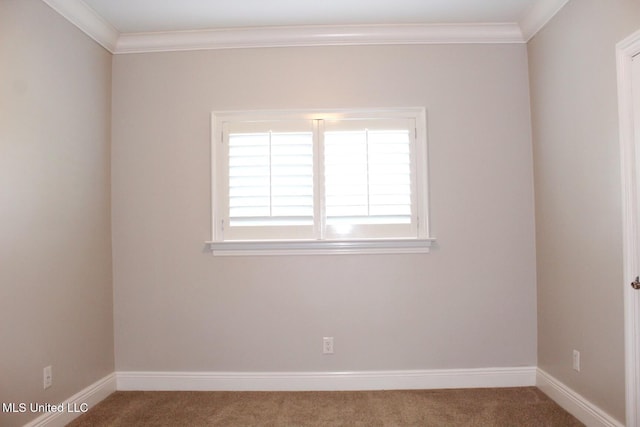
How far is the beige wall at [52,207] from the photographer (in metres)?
2.14

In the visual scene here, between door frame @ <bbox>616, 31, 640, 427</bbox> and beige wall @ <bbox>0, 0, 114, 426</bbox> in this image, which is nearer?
door frame @ <bbox>616, 31, 640, 427</bbox>

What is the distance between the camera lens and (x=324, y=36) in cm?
301

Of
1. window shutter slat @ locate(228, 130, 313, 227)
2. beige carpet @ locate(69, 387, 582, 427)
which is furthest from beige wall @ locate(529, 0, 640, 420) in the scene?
window shutter slat @ locate(228, 130, 313, 227)

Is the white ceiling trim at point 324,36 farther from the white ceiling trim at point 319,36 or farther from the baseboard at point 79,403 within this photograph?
the baseboard at point 79,403

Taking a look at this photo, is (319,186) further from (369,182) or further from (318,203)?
(369,182)

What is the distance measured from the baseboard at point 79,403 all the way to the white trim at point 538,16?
3.79 meters

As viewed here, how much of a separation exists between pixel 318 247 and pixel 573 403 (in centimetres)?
183

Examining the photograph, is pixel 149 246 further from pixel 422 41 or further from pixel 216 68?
pixel 422 41

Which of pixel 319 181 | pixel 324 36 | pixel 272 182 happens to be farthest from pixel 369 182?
pixel 324 36

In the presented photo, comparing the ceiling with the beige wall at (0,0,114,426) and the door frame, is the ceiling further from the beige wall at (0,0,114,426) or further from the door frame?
the door frame

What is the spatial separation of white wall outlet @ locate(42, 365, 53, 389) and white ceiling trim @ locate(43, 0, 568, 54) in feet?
7.04

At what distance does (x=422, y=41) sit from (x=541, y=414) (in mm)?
2569

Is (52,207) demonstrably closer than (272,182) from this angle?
Yes

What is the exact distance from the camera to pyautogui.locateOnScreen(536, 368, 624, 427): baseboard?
2268mm
